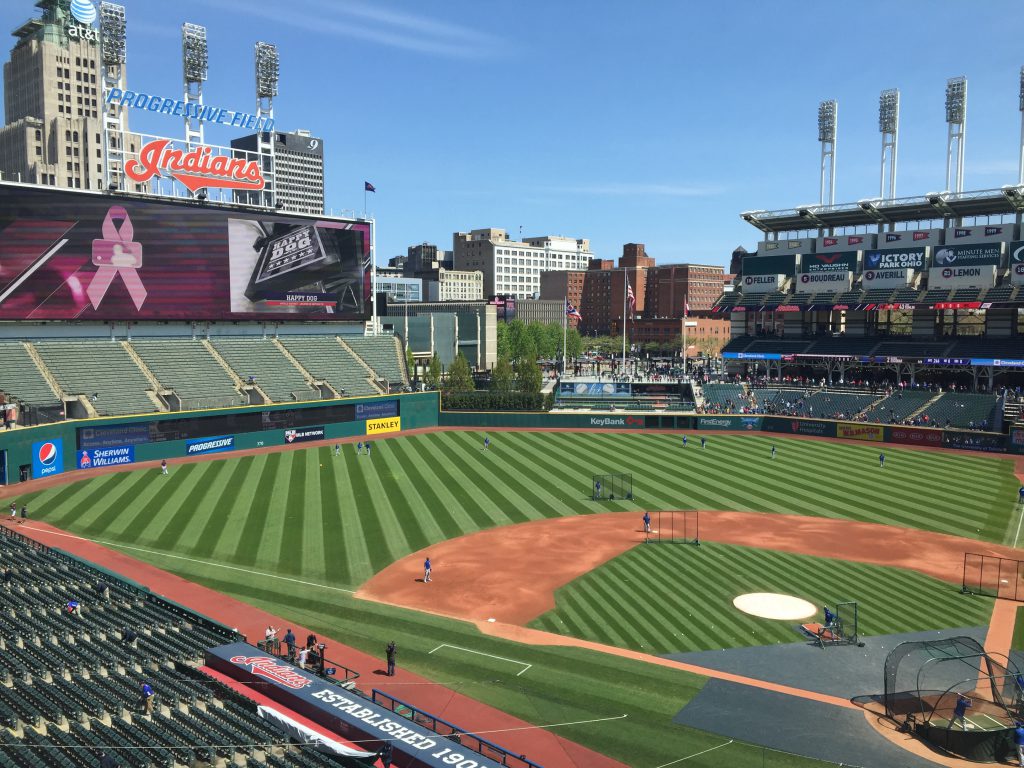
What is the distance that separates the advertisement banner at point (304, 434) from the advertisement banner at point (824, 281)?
53898mm

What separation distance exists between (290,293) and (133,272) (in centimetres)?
1322

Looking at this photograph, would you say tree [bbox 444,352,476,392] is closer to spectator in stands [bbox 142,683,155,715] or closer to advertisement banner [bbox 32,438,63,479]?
advertisement banner [bbox 32,438,63,479]

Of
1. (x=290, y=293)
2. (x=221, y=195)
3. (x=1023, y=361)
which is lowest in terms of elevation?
(x=1023, y=361)

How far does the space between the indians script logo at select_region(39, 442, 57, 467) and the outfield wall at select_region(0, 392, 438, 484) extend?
0.15ft

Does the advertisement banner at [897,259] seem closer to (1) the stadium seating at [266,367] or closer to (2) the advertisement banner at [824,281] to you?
(2) the advertisement banner at [824,281]

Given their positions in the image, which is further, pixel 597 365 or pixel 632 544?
pixel 597 365

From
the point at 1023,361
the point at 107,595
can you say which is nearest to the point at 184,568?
the point at 107,595

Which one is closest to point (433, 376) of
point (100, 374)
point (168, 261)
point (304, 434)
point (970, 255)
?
point (304, 434)

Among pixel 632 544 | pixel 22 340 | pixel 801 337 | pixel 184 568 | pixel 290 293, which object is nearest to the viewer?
pixel 184 568

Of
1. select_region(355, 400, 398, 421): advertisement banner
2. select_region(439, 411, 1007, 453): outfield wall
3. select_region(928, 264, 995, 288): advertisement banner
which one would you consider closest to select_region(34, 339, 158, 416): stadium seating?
select_region(355, 400, 398, 421): advertisement banner

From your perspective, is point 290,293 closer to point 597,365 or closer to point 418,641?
point 418,641

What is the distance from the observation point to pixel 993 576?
101 feet

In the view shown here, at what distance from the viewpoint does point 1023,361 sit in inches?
2527

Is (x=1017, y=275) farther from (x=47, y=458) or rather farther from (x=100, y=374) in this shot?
(x=47, y=458)
